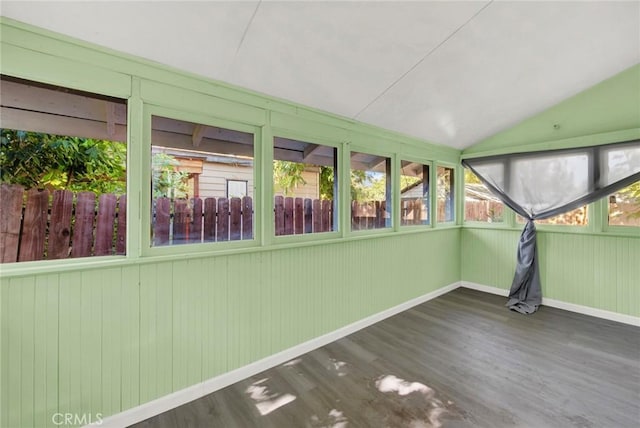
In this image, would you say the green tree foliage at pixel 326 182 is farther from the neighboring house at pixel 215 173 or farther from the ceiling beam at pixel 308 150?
the neighboring house at pixel 215 173

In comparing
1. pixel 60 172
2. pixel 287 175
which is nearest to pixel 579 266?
pixel 287 175

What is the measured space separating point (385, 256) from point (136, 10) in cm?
299

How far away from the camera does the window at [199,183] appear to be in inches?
73.5

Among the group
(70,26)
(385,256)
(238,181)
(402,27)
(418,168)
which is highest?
(402,27)

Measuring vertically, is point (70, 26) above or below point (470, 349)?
above

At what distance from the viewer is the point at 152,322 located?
1773mm

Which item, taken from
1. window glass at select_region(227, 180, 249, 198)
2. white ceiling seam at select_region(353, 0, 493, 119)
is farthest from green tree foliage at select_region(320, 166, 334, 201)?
window glass at select_region(227, 180, 249, 198)

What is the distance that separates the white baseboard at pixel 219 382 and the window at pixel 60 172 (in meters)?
1.01

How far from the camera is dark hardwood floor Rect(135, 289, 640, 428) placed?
5.72 ft

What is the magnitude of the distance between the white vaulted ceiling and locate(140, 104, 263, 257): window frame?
300mm

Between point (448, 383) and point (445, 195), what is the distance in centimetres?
287

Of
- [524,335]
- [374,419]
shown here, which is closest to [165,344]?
[374,419]

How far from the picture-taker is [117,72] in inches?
64.6

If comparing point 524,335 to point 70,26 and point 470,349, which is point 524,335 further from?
point 70,26
